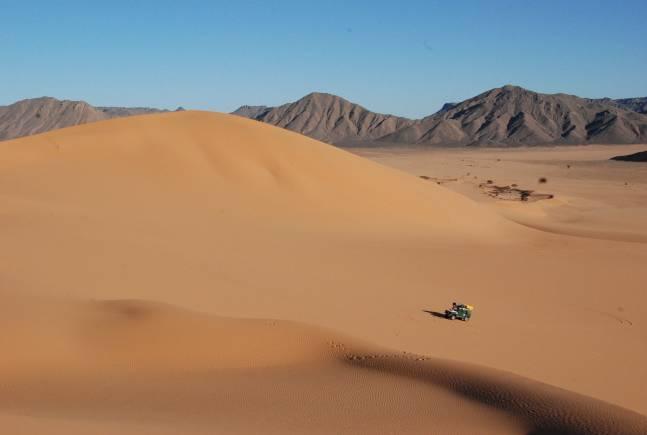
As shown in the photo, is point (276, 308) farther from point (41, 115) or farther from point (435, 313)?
point (41, 115)

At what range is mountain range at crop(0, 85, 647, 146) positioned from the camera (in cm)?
15600

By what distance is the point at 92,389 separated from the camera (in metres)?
7.00

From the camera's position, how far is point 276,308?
9945 mm

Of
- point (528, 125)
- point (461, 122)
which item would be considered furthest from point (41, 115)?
point (528, 125)

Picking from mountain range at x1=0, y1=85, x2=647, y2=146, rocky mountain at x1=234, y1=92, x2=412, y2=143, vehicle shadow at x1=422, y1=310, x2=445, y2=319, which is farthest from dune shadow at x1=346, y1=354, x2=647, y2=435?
rocky mountain at x1=234, y1=92, x2=412, y2=143

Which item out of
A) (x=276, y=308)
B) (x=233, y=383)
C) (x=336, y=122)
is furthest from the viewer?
(x=336, y=122)

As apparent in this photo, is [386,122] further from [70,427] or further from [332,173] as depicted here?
[70,427]

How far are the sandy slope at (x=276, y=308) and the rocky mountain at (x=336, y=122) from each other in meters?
153

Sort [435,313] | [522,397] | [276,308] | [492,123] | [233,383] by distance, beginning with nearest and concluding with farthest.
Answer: [522,397], [233,383], [276,308], [435,313], [492,123]

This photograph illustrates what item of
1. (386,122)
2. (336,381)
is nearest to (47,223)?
(336,381)

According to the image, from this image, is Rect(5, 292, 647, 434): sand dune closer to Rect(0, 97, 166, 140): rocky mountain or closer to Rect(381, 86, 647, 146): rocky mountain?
Rect(381, 86, 647, 146): rocky mountain

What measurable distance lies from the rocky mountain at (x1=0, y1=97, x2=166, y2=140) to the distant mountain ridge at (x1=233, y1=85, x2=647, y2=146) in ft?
173

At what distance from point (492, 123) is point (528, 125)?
31.1 ft

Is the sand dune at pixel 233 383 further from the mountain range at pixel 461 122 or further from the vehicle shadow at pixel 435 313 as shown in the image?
the mountain range at pixel 461 122
